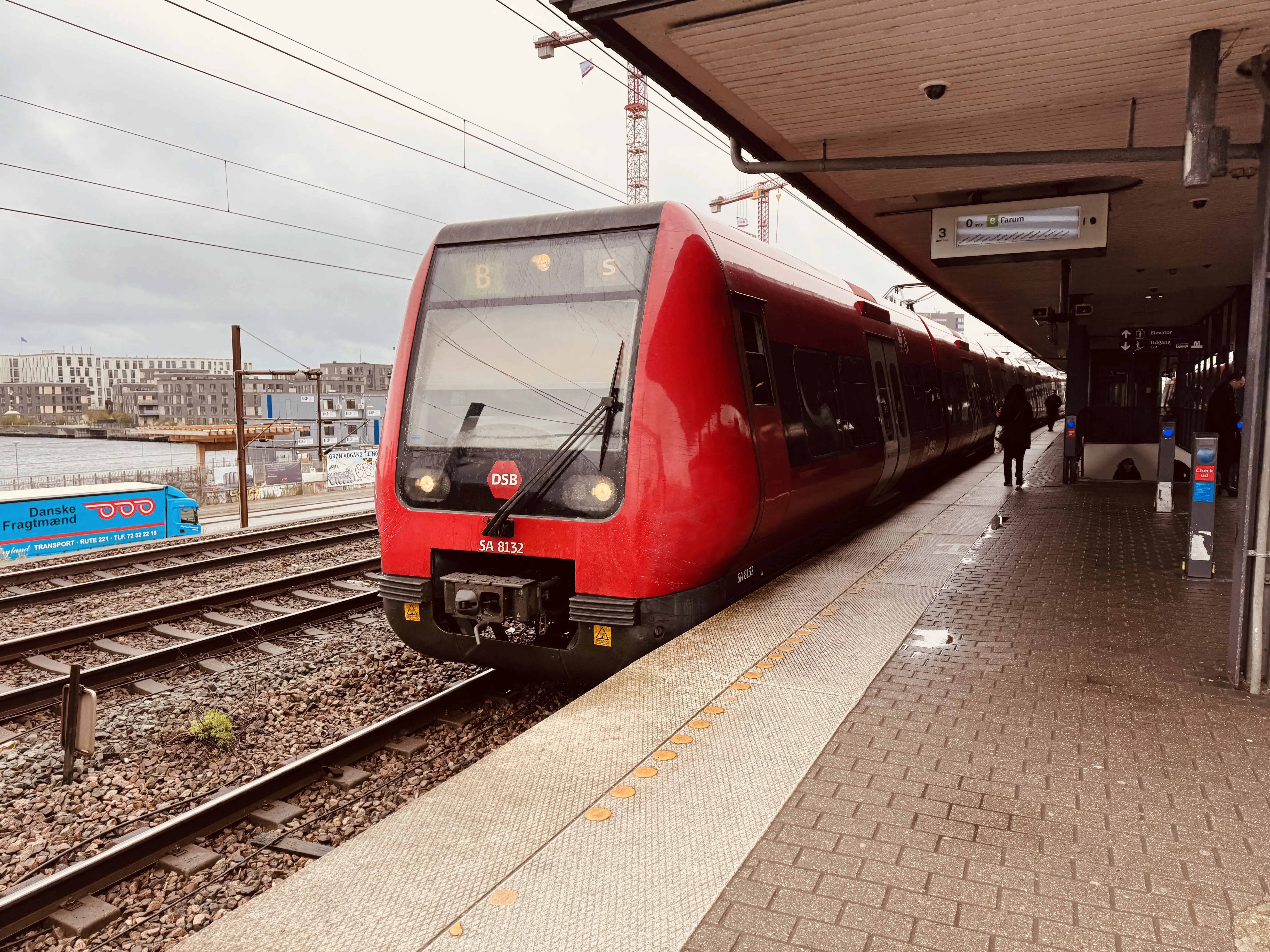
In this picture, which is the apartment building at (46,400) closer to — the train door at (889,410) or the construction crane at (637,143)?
the construction crane at (637,143)

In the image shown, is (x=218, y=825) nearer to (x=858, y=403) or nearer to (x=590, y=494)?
(x=590, y=494)

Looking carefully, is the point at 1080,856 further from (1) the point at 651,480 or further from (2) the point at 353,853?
(1) the point at 651,480

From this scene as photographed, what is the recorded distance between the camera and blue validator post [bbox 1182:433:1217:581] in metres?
6.79

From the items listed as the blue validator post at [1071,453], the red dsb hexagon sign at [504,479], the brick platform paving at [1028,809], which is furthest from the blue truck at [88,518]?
the blue validator post at [1071,453]

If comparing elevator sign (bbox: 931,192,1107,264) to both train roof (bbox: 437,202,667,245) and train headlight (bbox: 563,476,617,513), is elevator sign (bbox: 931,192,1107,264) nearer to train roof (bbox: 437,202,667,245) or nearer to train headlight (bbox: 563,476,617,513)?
train roof (bbox: 437,202,667,245)

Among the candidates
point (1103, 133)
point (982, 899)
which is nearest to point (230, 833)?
point (982, 899)

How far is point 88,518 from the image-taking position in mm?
15414

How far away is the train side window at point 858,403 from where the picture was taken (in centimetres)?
808

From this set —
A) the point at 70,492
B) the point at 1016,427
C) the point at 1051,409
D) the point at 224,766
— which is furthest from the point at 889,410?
the point at 1051,409

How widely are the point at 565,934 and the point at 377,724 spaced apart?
3302 mm

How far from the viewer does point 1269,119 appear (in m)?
4.32

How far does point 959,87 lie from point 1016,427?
31.9ft

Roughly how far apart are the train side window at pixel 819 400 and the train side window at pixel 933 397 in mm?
5189

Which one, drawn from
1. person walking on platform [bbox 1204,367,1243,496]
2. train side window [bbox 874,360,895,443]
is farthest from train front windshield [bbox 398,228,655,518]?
person walking on platform [bbox 1204,367,1243,496]
